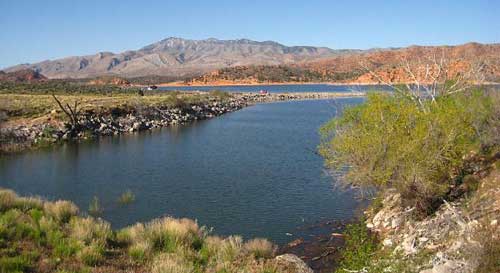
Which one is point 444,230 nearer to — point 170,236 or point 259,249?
point 259,249

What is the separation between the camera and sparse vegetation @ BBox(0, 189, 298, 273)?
977cm

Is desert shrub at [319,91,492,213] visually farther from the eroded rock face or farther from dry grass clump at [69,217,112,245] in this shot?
dry grass clump at [69,217,112,245]

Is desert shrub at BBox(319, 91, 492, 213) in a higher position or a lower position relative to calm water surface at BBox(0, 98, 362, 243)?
higher

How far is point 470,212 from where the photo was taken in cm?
1291

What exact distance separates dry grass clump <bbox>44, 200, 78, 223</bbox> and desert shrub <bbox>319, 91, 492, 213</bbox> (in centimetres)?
879

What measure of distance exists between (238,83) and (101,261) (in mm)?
146402

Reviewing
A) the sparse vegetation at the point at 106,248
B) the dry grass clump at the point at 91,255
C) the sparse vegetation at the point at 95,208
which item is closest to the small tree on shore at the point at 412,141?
the sparse vegetation at the point at 106,248

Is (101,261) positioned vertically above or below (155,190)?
above

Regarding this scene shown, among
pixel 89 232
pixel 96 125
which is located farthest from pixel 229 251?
pixel 96 125

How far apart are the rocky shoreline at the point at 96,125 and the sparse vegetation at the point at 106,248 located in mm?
24276

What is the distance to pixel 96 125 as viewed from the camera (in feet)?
142

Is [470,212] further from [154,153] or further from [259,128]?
[259,128]

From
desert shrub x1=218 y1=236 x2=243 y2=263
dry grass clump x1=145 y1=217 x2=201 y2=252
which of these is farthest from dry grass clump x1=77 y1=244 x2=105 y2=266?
desert shrub x1=218 y1=236 x2=243 y2=263

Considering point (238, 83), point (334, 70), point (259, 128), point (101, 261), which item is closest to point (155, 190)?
point (101, 261)
